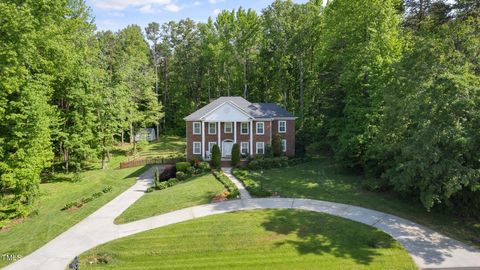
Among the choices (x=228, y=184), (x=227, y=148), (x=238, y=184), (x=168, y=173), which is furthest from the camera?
(x=227, y=148)

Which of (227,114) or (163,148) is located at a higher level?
(227,114)

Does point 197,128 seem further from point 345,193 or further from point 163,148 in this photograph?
point 345,193

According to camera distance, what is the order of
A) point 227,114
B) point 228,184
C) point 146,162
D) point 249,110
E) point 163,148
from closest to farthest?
point 228,184, point 227,114, point 249,110, point 146,162, point 163,148

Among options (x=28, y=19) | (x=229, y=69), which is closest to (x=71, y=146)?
(x=28, y=19)

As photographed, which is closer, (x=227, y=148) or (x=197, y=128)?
(x=197, y=128)

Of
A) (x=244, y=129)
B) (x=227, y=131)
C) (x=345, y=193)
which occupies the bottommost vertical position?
(x=345, y=193)

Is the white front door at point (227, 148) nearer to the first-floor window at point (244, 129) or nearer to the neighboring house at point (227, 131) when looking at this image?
the neighboring house at point (227, 131)

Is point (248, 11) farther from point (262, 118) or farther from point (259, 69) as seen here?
point (262, 118)

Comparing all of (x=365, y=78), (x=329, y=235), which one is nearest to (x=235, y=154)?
(x=365, y=78)
